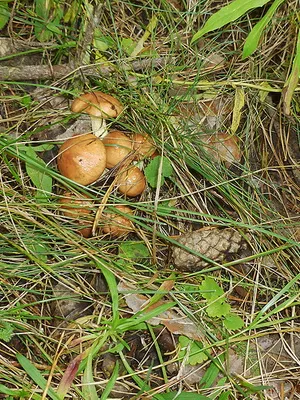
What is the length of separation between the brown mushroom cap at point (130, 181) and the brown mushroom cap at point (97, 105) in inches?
11.0

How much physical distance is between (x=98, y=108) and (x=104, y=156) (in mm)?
258

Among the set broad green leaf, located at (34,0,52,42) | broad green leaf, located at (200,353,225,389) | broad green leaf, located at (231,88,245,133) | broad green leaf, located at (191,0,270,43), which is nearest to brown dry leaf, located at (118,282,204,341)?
broad green leaf, located at (200,353,225,389)

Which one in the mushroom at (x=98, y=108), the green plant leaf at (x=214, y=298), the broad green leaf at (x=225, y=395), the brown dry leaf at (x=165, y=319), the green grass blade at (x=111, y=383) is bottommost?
the green grass blade at (x=111, y=383)

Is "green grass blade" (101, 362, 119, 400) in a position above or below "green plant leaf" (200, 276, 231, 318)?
below

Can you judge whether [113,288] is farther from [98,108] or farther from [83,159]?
[98,108]

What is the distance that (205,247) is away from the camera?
2.54 metres

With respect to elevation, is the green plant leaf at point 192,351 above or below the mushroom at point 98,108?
below

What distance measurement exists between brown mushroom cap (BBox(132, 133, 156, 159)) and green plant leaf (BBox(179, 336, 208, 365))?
0.85 metres

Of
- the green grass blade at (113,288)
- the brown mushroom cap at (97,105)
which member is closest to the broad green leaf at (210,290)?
the green grass blade at (113,288)

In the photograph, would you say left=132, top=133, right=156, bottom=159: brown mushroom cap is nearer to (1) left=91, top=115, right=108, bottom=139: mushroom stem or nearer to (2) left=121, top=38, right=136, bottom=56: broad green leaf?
(1) left=91, top=115, right=108, bottom=139: mushroom stem

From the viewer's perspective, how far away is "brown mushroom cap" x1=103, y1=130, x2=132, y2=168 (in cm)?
256

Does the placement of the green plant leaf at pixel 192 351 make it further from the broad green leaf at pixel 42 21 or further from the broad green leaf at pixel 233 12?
the broad green leaf at pixel 42 21

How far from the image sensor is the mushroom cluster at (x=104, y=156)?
96.8 inches

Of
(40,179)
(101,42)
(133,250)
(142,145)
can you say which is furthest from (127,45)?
(133,250)
